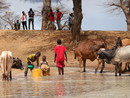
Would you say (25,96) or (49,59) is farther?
(49,59)

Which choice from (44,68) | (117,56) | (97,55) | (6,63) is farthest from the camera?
(97,55)

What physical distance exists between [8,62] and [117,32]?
73.3 feet

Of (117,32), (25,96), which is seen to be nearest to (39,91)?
(25,96)

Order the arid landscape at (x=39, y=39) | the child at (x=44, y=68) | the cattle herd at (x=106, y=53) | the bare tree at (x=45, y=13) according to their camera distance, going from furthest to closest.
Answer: the bare tree at (x=45, y=13) → the arid landscape at (x=39, y=39) → the child at (x=44, y=68) → the cattle herd at (x=106, y=53)

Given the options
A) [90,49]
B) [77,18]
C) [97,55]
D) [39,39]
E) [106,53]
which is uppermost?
[77,18]

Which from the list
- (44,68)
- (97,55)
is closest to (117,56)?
(97,55)

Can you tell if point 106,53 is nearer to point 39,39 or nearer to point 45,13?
point 39,39

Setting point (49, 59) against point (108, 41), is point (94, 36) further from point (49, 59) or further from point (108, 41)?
point (49, 59)

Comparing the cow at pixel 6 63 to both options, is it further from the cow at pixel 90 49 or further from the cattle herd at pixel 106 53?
the cow at pixel 90 49

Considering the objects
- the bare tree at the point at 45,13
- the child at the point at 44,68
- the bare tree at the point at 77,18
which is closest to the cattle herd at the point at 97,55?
the child at the point at 44,68

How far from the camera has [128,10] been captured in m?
45.1

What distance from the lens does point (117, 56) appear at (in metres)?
16.3

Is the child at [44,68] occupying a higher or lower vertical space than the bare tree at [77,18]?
lower

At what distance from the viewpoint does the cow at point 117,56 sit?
16.0 m
